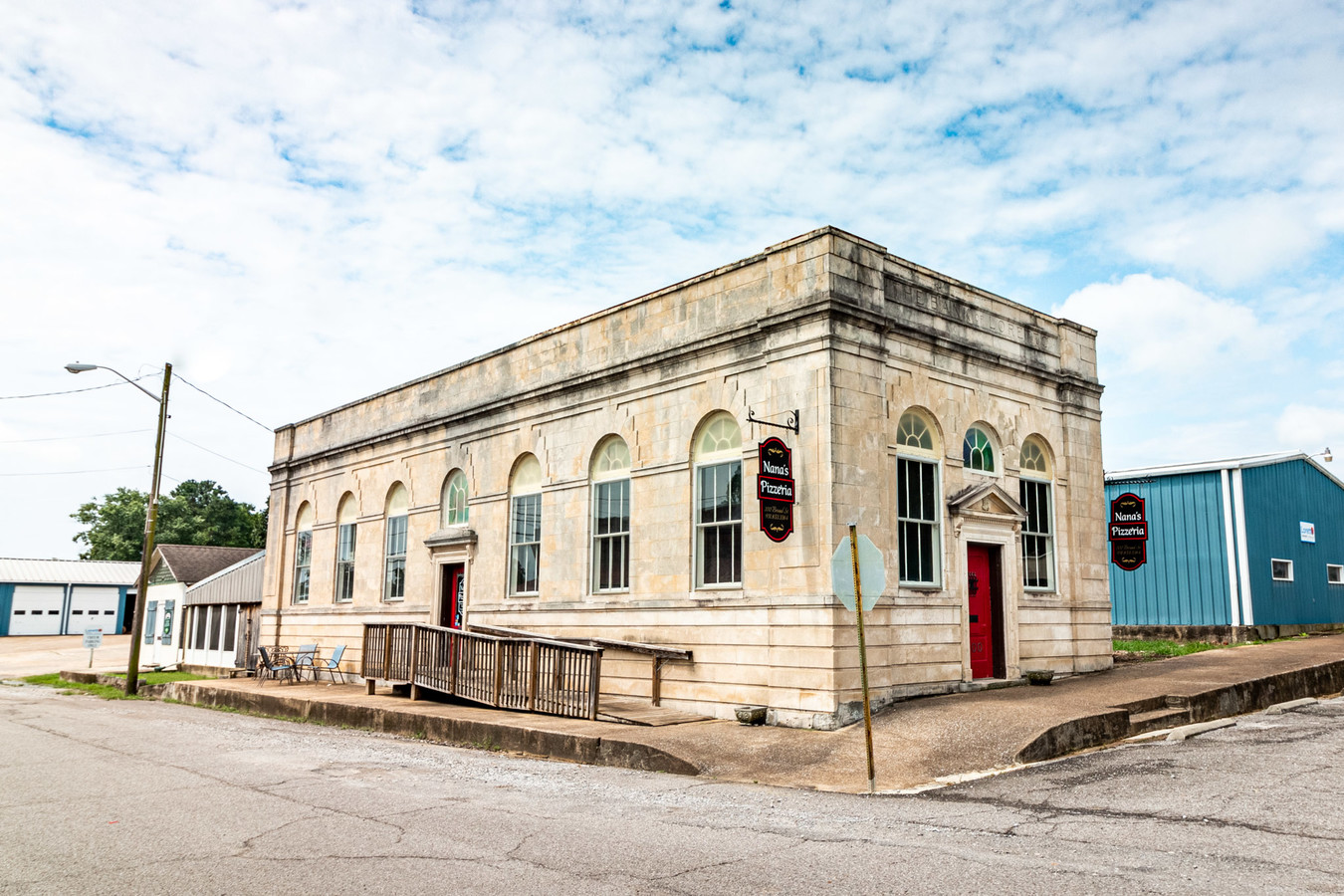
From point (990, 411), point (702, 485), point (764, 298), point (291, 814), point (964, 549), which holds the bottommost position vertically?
point (291, 814)

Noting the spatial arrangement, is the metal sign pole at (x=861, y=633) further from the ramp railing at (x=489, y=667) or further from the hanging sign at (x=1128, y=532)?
the hanging sign at (x=1128, y=532)

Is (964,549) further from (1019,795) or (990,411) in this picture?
(1019,795)

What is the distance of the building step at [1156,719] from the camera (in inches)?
512

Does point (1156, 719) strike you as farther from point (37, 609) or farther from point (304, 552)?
point (37, 609)

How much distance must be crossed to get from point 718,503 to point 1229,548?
16059 millimetres

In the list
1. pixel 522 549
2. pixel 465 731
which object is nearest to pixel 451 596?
pixel 522 549

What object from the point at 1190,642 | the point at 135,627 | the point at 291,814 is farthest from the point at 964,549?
the point at 135,627

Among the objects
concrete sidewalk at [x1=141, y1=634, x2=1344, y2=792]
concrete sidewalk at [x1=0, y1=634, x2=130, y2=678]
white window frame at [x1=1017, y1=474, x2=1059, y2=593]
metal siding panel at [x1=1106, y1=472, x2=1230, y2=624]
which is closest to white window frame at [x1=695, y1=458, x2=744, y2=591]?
concrete sidewalk at [x1=141, y1=634, x2=1344, y2=792]

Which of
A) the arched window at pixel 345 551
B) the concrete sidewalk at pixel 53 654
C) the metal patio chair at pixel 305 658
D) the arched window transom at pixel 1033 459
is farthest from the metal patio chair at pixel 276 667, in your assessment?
the arched window transom at pixel 1033 459

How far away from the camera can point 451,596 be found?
22.0m

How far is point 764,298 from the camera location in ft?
49.8

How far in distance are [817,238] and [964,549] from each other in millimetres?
5451

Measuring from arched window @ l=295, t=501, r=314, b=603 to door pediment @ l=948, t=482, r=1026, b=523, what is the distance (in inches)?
738

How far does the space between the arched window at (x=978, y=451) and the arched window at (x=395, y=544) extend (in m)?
13.2
